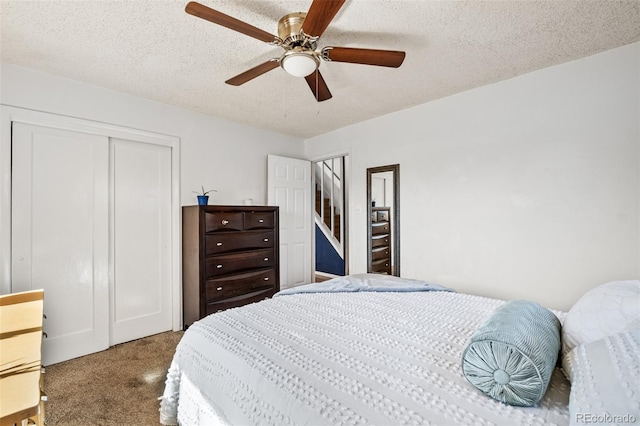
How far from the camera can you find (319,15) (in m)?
1.38

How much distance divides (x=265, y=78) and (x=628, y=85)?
2757 millimetres

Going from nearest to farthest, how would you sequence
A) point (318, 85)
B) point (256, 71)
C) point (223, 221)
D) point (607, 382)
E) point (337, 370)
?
point (607, 382), point (337, 370), point (256, 71), point (318, 85), point (223, 221)

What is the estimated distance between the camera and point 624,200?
2.14 m

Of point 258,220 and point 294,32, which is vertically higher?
point 294,32

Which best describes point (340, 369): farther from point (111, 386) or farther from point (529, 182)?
point (529, 182)

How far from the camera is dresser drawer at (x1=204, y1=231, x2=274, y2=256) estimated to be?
10.1 ft

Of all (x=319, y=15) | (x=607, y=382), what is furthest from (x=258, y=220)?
(x=607, y=382)

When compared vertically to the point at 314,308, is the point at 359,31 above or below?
above

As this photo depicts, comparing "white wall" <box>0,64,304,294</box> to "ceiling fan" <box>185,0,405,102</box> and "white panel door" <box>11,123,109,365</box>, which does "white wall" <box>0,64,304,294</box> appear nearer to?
"white panel door" <box>11,123,109,365</box>

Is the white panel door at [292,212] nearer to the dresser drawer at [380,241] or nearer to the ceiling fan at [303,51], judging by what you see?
the dresser drawer at [380,241]

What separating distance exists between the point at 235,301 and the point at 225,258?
0.49 m

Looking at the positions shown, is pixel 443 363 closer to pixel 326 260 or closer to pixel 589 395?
pixel 589 395

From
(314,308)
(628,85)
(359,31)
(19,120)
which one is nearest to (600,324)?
(314,308)

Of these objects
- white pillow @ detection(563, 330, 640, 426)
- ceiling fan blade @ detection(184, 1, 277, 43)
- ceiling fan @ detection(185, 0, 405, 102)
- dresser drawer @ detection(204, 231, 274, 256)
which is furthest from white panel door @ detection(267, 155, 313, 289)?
white pillow @ detection(563, 330, 640, 426)
